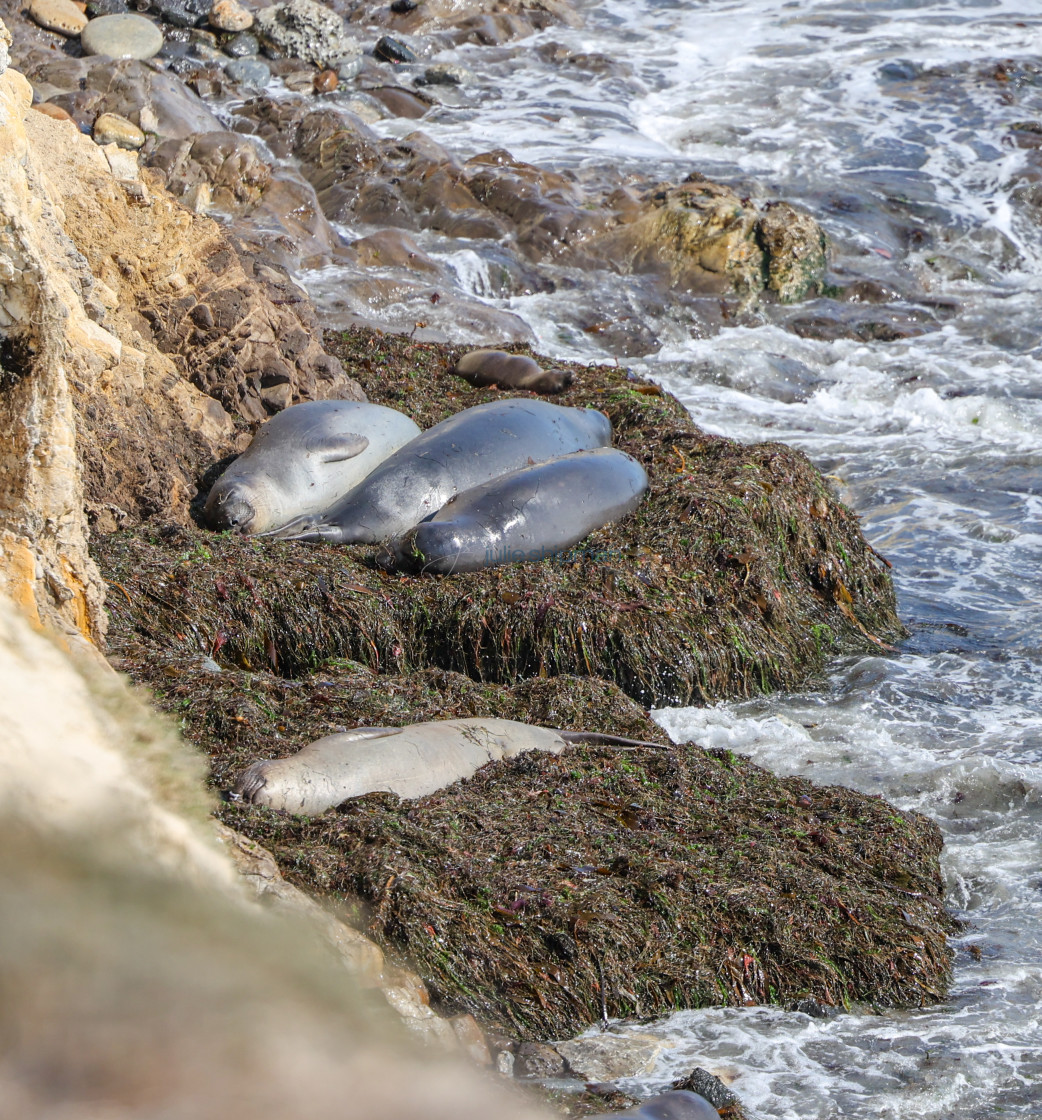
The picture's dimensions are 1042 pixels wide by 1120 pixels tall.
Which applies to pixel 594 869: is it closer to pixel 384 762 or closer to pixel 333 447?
pixel 384 762

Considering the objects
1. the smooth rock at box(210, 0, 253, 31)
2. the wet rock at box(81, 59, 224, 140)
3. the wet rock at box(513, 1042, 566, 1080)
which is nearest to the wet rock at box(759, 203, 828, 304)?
the wet rock at box(81, 59, 224, 140)

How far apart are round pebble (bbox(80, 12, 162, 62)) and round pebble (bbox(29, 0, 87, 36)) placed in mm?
141

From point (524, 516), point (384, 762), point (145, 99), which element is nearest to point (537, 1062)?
point (384, 762)

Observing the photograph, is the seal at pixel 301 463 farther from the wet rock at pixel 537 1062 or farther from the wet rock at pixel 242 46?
the wet rock at pixel 242 46

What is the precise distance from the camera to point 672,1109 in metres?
2.94

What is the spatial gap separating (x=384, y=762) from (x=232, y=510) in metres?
2.57

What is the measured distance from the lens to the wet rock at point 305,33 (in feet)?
58.6

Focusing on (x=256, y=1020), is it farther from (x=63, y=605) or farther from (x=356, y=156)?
(x=356, y=156)

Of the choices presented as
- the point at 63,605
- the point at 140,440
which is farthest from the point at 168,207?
the point at 63,605

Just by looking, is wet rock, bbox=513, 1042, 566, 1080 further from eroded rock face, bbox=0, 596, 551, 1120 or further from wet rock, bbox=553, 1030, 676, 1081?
eroded rock face, bbox=0, 596, 551, 1120

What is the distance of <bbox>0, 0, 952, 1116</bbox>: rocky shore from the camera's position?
12.1 feet

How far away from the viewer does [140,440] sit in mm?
6789

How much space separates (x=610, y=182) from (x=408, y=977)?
13.6 m

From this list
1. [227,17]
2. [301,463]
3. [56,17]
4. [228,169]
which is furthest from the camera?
[227,17]
